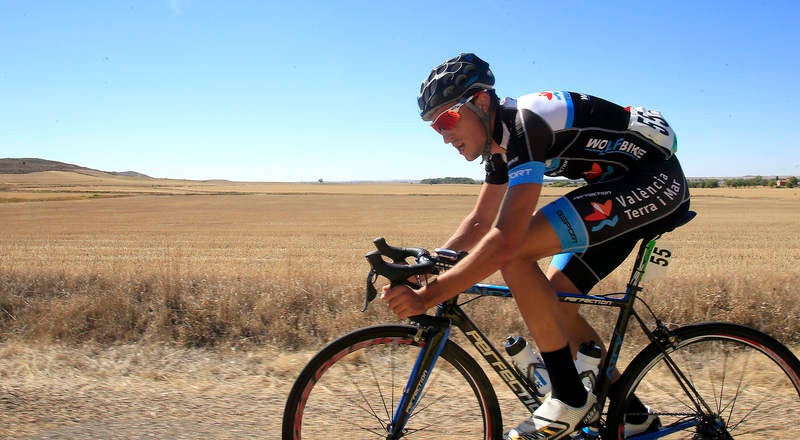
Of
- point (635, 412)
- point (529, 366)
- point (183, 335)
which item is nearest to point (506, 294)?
point (529, 366)

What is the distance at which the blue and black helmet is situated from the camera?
7.32 ft

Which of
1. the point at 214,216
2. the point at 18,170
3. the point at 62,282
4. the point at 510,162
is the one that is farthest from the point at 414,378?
the point at 18,170

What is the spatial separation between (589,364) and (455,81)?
1305 mm

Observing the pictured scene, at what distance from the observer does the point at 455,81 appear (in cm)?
222

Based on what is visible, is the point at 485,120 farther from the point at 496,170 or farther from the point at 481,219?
the point at 481,219

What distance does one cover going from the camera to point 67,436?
104 inches

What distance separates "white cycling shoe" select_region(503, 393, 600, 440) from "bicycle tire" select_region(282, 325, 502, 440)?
156mm

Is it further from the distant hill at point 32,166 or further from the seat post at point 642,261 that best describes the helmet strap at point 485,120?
the distant hill at point 32,166

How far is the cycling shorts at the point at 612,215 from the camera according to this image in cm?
220

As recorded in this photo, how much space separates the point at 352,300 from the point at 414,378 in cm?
276

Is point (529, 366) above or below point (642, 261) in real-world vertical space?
below

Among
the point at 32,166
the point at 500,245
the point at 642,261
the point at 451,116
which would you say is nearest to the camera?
the point at 500,245

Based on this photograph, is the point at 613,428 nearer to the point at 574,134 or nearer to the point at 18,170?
the point at 574,134

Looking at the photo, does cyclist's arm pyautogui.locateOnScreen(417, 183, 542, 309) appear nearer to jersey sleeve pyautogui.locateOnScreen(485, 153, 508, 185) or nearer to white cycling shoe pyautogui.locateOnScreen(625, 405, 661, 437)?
jersey sleeve pyautogui.locateOnScreen(485, 153, 508, 185)
